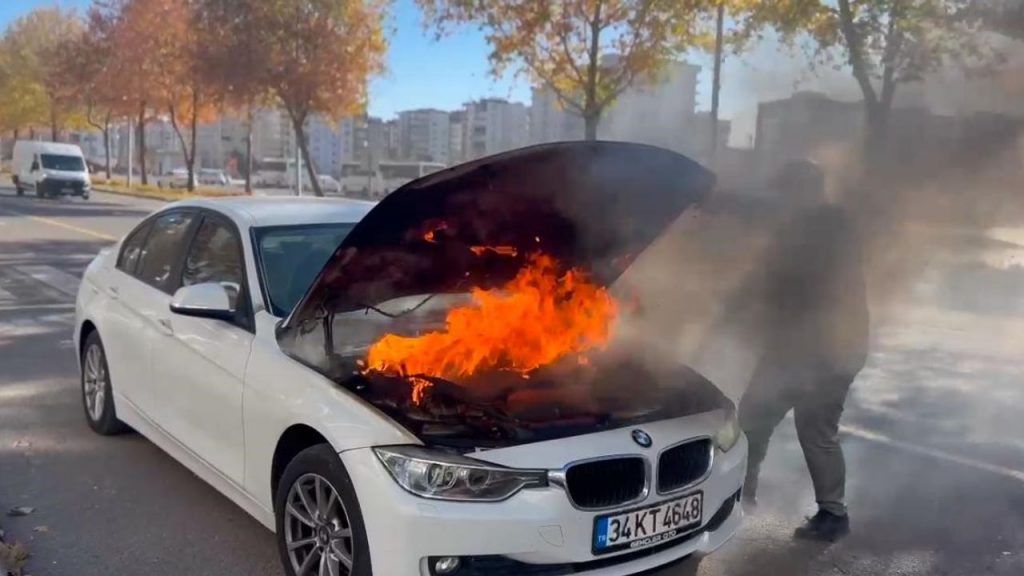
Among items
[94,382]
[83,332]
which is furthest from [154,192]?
[94,382]

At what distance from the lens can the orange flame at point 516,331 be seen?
364cm

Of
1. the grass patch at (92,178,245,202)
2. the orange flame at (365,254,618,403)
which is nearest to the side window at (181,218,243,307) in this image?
the orange flame at (365,254,618,403)

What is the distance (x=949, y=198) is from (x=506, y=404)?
111 inches

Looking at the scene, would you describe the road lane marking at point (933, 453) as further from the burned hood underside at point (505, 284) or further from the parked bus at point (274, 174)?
the parked bus at point (274, 174)

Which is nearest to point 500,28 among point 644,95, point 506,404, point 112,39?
point 644,95

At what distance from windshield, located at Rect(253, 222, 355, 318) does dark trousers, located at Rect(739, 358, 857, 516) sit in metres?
2.10

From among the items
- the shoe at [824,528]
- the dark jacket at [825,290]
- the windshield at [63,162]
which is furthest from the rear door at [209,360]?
the windshield at [63,162]

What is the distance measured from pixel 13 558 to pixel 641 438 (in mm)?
2490

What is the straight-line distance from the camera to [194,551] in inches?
151

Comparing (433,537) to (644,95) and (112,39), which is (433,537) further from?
(112,39)

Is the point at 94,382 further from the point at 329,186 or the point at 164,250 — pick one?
the point at 329,186

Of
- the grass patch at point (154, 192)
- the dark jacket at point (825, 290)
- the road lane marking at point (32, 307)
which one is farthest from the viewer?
the grass patch at point (154, 192)

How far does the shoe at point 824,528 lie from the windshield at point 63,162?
34801 mm

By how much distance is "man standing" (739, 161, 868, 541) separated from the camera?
4.15m
